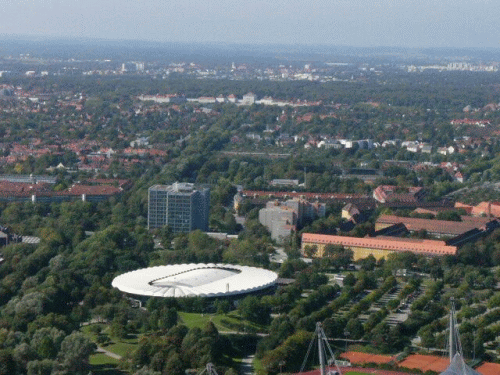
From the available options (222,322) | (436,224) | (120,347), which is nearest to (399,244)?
(436,224)

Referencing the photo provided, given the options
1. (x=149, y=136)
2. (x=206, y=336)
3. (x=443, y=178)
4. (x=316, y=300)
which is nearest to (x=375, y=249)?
(x=316, y=300)

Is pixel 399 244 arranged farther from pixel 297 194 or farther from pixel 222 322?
pixel 297 194

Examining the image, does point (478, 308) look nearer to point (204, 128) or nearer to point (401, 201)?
point (401, 201)

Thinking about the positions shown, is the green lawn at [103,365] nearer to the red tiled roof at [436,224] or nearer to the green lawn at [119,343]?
the green lawn at [119,343]

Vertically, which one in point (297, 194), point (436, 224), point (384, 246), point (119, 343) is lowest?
point (297, 194)

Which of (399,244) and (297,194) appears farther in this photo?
(297,194)

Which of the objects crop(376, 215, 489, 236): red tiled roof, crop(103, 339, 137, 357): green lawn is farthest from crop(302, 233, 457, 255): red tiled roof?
crop(103, 339, 137, 357): green lawn

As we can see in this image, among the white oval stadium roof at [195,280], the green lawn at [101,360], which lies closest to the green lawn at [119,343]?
the green lawn at [101,360]
